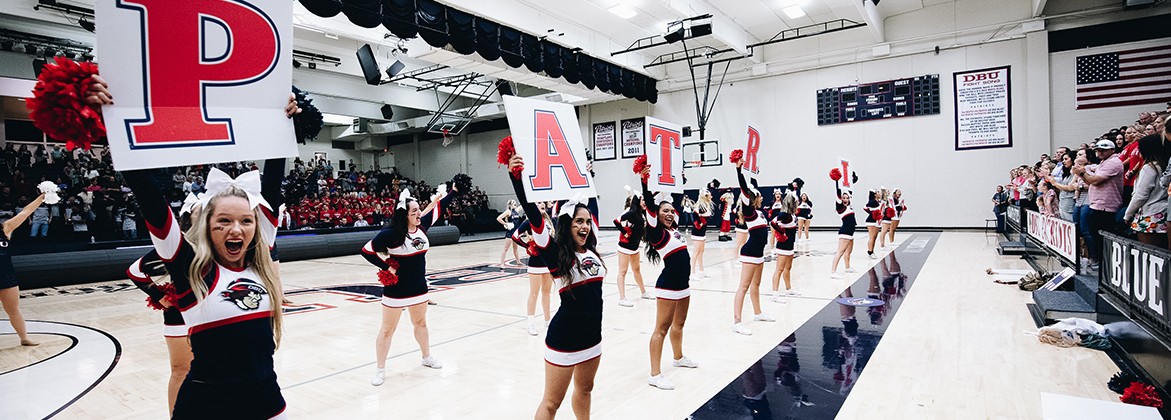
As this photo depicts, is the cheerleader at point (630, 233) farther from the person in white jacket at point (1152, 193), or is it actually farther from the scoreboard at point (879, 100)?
the scoreboard at point (879, 100)

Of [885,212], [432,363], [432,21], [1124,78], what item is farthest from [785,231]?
[1124,78]

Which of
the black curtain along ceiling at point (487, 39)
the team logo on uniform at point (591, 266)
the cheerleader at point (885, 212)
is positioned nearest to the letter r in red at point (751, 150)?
the team logo on uniform at point (591, 266)

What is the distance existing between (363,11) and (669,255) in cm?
861

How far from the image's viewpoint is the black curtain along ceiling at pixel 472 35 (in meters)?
10.2

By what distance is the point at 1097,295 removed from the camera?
4.98m

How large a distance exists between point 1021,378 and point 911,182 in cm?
1515

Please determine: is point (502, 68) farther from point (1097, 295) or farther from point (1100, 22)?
point (1100, 22)

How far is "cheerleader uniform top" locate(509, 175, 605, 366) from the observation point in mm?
2705

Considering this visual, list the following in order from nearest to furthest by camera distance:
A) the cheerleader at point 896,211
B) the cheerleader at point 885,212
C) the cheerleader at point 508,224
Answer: the cheerleader at point 508,224
the cheerleader at point 885,212
the cheerleader at point 896,211

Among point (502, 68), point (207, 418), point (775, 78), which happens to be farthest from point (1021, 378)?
point (775, 78)

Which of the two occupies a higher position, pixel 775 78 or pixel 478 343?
pixel 775 78

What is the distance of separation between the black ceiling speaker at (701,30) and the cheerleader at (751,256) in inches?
336

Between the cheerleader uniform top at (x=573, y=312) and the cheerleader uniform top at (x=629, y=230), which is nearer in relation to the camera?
the cheerleader uniform top at (x=573, y=312)

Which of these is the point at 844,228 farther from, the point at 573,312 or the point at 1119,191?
the point at 573,312
